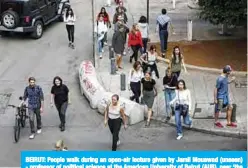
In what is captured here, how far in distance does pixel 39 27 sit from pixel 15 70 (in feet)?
12.0

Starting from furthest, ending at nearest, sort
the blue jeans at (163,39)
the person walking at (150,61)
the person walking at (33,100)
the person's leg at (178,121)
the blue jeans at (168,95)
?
1. the blue jeans at (163,39)
2. the person walking at (150,61)
3. the blue jeans at (168,95)
4. the person walking at (33,100)
5. the person's leg at (178,121)

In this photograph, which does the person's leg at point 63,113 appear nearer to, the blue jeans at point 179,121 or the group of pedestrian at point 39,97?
the group of pedestrian at point 39,97

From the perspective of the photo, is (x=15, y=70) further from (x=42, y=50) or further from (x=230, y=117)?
(x=230, y=117)

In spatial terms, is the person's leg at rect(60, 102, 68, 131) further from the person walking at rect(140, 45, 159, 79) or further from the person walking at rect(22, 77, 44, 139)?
the person walking at rect(140, 45, 159, 79)

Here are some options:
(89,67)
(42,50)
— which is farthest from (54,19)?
(89,67)

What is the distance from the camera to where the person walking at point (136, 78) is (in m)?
16.3

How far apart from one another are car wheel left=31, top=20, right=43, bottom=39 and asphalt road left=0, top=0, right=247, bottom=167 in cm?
23

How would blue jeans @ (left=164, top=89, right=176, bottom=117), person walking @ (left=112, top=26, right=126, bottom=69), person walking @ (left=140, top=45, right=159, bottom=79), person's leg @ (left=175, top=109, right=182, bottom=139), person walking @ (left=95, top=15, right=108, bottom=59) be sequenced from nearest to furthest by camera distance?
1. person's leg @ (left=175, top=109, right=182, bottom=139)
2. blue jeans @ (left=164, top=89, right=176, bottom=117)
3. person walking @ (left=140, top=45, right=159, bottom=79)
4. person walking @ (left=112, top=26, right=126, bottom=69)
5. person walking @ (left=95, top=15, right=108, bottom=59)

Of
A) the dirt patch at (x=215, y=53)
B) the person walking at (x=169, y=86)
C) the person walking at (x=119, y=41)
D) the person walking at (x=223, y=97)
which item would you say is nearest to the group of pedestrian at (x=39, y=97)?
the person walking at (x=169, y=86)

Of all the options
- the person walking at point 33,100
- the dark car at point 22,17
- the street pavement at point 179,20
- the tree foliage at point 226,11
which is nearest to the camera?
the person walking at point 33,100

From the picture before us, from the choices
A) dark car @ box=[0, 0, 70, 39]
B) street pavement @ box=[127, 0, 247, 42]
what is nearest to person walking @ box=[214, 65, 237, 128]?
street pavement @ box=[127, 0, 247, 42]

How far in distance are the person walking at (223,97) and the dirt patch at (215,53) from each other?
4.10 m

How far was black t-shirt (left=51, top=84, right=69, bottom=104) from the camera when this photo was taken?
1546 centimetres

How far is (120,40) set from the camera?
19406 mm
